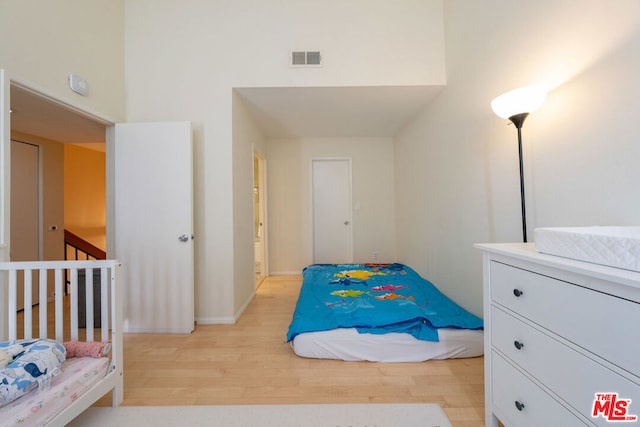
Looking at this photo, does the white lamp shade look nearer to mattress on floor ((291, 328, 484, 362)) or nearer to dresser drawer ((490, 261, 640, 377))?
dresser drawer ((490, 261, 640, 377))

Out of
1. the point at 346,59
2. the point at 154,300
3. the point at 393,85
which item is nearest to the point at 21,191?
the point at 154,300

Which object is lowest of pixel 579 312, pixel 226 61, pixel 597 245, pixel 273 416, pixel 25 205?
pixel 273 416

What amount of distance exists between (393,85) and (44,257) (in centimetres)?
461

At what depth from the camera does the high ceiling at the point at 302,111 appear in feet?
8.13

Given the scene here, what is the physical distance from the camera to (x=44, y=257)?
10.5 feet

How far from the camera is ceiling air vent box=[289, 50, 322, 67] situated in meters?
2.50

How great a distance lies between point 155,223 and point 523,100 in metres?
2.82

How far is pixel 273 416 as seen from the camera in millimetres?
1346

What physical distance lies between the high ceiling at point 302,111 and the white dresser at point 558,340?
6.97 feet

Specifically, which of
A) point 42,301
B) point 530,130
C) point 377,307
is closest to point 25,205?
point 42,301

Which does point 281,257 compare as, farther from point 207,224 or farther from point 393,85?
point 393,85

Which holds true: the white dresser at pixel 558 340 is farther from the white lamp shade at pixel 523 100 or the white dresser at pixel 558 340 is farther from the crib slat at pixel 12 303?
the crib slat at pixel 12 303

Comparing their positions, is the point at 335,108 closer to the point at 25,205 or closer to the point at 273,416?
the point at 273,416

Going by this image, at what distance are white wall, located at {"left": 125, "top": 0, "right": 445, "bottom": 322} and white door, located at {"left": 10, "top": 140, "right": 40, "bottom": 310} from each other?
5.84 feet
